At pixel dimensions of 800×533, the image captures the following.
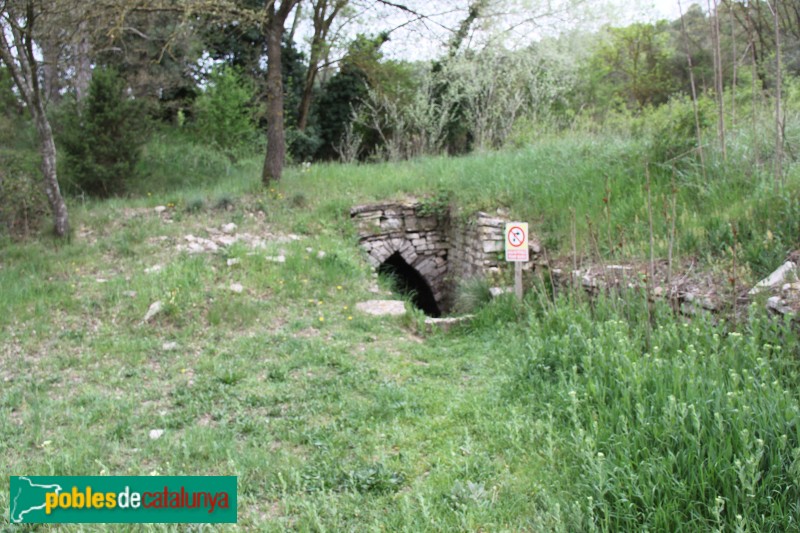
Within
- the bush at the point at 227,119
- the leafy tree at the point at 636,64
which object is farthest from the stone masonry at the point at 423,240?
the leafy tree at the point at 636,64

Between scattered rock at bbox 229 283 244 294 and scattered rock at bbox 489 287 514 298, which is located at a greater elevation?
scattered rock at bbox 229 283 244 294

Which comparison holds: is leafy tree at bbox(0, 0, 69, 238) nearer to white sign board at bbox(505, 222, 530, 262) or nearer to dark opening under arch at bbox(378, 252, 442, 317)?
dark opening under arch at bbox(378, 252, 442, 317)

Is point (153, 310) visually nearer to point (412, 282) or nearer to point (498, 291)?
point (498, 291)

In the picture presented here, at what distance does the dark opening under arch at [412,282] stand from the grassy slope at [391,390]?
1725 millimetres

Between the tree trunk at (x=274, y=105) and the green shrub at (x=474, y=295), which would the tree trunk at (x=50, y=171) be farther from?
the green shrub at (x=474, y=295)

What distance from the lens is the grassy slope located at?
8.36ft

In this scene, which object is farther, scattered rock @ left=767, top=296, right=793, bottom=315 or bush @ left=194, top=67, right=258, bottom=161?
bush @ left=194, top=67, right=258, bottom=161

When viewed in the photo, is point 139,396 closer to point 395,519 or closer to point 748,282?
point 395,519

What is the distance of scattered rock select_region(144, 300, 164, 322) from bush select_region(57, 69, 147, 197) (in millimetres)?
4247

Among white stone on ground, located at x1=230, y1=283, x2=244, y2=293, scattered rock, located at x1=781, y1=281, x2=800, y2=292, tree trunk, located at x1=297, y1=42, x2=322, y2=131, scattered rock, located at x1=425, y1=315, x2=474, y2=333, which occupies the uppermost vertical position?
tree trunk, located at x1=297, y1=42, x2=322, y2=131

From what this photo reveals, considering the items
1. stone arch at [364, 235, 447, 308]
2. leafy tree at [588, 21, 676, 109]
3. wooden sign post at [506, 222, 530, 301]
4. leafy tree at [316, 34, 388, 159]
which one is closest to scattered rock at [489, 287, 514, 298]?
wooden sign post at [506, 222, 530, 301]

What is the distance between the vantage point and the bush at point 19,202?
25.3ft

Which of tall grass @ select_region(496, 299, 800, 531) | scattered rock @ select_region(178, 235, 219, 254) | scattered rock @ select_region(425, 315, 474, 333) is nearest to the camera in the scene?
tall grass @ select_region(496, 299, 800, 531)

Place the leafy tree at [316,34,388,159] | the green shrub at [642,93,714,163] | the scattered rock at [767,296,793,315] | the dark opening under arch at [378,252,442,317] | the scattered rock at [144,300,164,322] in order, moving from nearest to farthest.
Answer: the scattered rock at [767,296,793,315] → the scattered rock at [144,300,164,322] → the green shrub at [642,93,714,163] → the dark opening under arch at [378,252,442,317] → the leafy tree at [316,34,388,159]
